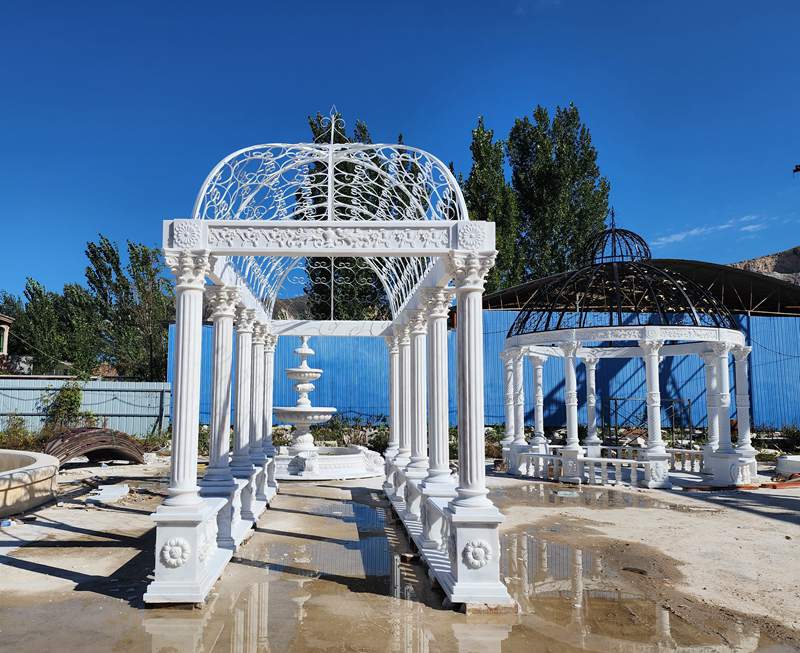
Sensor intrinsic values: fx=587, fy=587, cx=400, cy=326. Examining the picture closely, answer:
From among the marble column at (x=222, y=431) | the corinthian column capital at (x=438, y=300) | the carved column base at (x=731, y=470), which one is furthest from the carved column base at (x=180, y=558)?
the carved column base at (x=731, y=470)

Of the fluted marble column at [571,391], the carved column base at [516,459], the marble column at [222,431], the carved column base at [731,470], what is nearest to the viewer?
the marble column at [222,431]

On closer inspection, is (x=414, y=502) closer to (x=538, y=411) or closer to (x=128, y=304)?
(x=538, y=411)

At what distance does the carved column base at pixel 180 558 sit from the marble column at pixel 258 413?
4458mm

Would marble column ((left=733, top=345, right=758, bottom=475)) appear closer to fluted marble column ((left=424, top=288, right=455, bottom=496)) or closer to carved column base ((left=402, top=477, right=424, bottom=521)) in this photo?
carved column base ((left=402, top=477, right=424, bottom=521))

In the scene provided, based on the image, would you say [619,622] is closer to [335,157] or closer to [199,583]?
[199,583]

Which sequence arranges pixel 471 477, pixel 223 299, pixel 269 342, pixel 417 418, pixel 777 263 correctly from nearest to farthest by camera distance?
pixel 471 477
pixel 223 299
pixel 417 418
pixel 269 342
pixel 777 263

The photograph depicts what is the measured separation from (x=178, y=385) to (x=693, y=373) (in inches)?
930

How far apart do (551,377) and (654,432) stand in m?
9.70

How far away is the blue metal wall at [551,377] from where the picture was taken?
23828mm

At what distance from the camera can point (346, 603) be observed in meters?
5.78

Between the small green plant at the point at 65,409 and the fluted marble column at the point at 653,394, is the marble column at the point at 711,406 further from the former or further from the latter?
the small green plant at the point at 65,409

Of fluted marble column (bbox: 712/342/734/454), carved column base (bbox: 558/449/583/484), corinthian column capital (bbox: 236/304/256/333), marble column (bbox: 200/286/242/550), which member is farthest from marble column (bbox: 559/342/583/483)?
marble column (bbox: 200/286/242/550)

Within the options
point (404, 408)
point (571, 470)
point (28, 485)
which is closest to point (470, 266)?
point (404, 408)

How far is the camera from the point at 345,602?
581 cm
